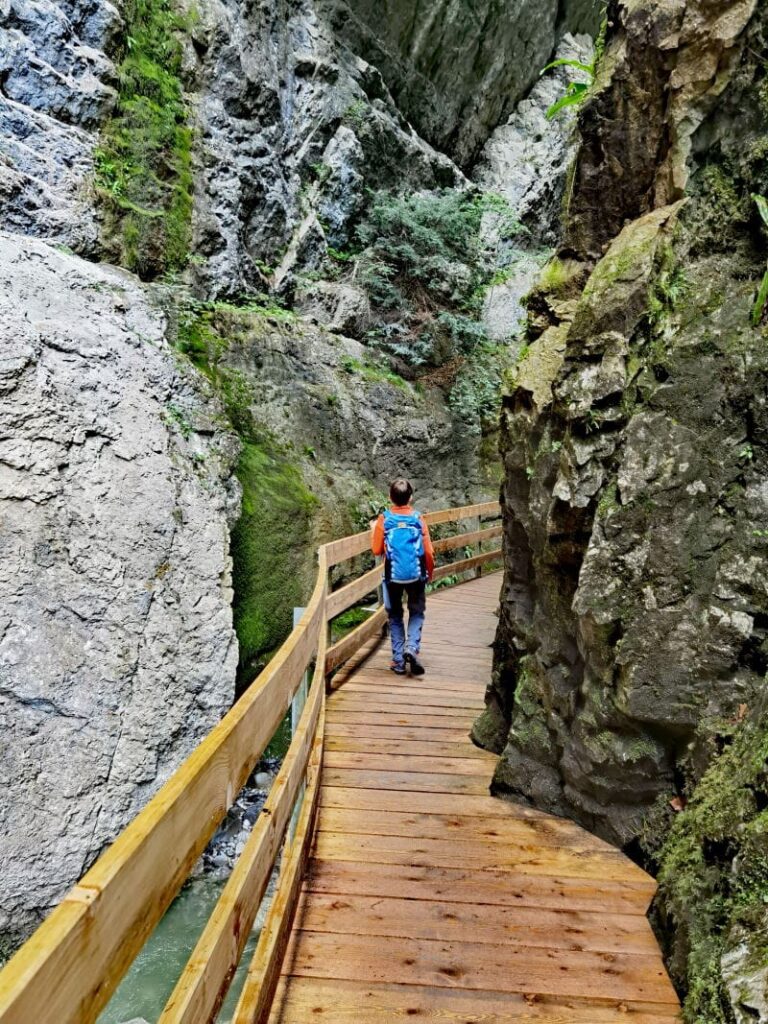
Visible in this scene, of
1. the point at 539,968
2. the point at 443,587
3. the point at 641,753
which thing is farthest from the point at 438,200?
the point at 539,968

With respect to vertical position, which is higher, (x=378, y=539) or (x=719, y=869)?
(x=378, y=539)

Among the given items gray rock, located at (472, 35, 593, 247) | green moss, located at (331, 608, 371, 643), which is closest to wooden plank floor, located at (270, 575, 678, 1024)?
green moss, located at (331, 608, 371, 643)

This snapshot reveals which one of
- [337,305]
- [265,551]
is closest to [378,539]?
[265,551]

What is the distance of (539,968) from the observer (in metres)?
2.44

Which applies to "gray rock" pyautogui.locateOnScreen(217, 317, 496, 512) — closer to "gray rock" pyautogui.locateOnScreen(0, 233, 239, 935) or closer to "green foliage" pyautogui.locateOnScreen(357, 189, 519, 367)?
"green foliage" pyautogui.locateOnScreen(357, 189, 519, 367)

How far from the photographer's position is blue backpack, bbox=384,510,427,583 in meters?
5.68

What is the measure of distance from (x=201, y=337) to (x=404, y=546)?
4783mm

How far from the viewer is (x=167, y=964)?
503cm

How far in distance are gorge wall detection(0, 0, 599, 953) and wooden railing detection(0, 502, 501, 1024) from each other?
266 centimetres

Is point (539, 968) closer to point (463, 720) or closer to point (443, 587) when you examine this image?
point (463, 720)

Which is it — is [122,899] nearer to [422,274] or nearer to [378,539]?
[378,539]

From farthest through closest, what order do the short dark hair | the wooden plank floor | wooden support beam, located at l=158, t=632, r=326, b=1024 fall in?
the short dark hair → the wooden plank floor → wooden support beam, located at l=158, t=632, r=326, b=1024

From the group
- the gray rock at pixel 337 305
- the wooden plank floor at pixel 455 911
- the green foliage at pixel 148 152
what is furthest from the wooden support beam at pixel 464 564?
the green foliage at pixel 148 152

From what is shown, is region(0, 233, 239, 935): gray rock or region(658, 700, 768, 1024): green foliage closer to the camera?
region(658, 700, 768, 1024): green foliage
